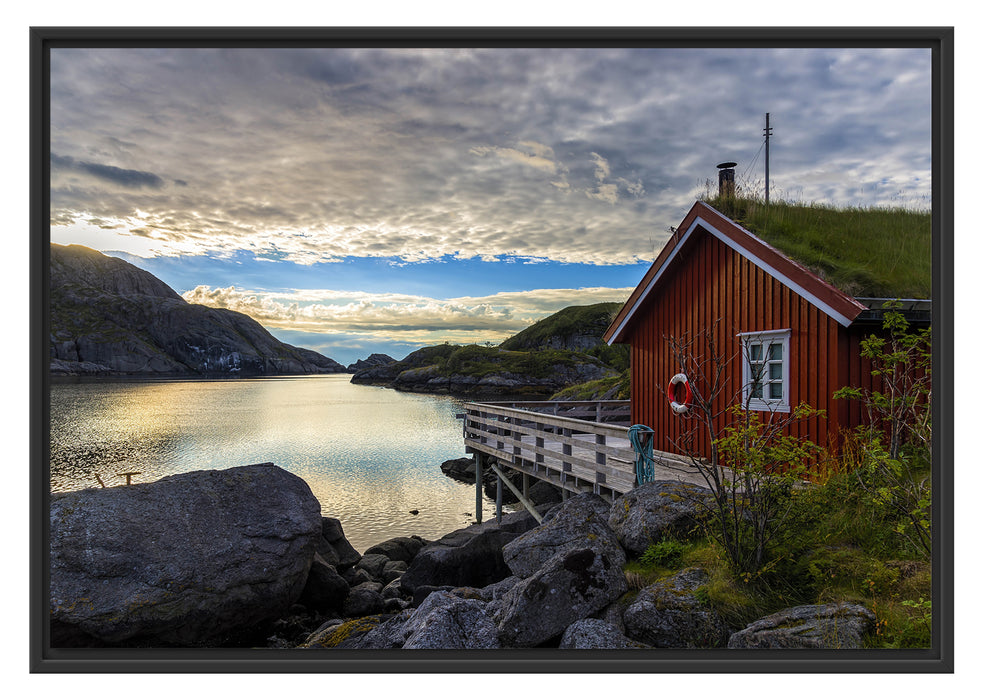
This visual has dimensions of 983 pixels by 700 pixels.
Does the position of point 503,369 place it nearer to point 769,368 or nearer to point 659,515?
point 769,368

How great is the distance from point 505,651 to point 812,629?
7.51 ft

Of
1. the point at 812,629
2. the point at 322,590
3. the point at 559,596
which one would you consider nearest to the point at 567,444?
the point at 322,590

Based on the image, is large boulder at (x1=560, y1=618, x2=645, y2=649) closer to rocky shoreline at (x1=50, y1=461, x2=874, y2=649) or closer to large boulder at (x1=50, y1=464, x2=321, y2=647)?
rocky shoreline at (x1=50, y1=461, x2=874, y2=649)

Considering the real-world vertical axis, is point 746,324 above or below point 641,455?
above

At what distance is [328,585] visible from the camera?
8914 mm

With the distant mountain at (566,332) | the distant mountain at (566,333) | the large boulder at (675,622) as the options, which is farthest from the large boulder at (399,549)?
the distant mountain at (566,333)

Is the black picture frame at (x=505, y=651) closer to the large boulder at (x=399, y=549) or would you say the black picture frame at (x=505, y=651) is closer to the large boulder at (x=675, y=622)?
the large boulder at (x=675, y=622)

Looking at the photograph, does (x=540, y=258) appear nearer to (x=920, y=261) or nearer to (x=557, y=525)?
(x=557, y=525)

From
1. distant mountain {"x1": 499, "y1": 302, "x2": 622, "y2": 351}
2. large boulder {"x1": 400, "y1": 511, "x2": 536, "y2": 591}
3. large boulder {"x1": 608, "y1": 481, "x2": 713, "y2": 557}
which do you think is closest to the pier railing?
large boulder {"x1": 400, "y1": 511, "x2": 536, "y2": 591}

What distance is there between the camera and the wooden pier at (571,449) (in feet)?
26.9

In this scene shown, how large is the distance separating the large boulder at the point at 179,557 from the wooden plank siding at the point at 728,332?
20.7 ft

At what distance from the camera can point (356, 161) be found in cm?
659
